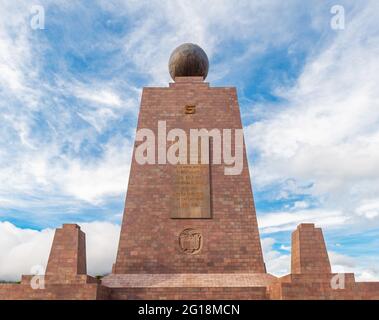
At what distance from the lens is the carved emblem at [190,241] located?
13023 millimetres

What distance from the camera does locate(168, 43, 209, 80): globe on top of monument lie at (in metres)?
16.4

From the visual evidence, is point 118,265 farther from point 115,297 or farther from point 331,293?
point 331,293

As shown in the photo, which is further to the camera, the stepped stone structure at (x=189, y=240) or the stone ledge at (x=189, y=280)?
the stone ledge at (x=189, y=280)

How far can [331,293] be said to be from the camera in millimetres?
10383

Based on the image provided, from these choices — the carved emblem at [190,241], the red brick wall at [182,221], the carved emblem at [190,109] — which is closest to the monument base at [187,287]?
the red brick wall at [182,221]

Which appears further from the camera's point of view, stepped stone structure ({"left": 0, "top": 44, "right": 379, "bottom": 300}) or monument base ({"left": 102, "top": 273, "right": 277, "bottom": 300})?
monument base ({"left": 102, "top": 273, "right": 277, "bottom": 300})

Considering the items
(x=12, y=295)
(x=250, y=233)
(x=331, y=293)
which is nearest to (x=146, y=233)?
(x=250, y=233)

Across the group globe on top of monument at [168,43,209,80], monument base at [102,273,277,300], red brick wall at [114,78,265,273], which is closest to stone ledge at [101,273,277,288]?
monument base at [102,273,277,300]

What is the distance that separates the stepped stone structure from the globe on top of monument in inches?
2.2

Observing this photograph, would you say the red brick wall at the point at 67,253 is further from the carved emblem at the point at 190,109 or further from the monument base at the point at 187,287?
the carved emblem at the point at 190,109

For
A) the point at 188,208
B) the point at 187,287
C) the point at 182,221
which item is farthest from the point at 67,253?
the point at 188,208

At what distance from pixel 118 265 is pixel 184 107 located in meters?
6.05

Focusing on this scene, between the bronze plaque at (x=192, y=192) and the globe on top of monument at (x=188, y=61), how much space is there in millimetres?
4436

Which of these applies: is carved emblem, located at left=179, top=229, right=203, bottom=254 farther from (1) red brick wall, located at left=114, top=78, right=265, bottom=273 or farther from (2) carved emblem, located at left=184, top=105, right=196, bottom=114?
(2) carved emblem, located at left=184, top=105, right=196, bottom=114
